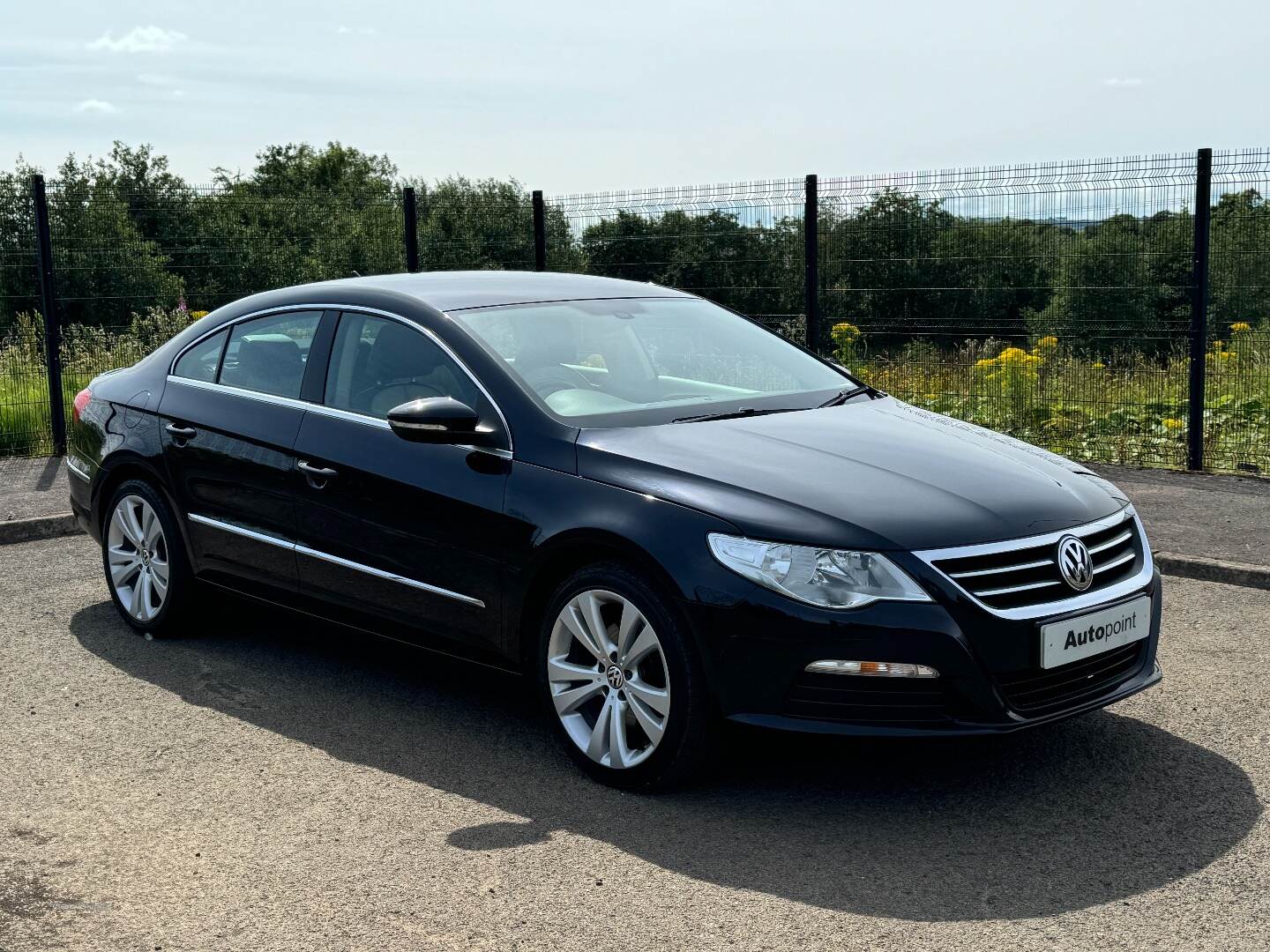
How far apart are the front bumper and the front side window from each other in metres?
1.53

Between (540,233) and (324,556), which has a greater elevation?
(540,233)

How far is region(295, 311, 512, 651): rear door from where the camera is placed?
5.09 m

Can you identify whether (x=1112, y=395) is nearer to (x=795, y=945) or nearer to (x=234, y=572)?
(x=234, y=572)

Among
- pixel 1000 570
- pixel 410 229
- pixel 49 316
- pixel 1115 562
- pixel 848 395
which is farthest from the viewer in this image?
pixel 410 229

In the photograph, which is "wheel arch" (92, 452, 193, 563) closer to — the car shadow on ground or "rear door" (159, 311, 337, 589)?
"rear door" (159, 311, 337, 589)

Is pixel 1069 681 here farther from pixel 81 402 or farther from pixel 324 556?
pixel 81 402

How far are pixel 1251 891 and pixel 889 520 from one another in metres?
Result: 1.43

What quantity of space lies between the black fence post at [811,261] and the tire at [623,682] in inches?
307

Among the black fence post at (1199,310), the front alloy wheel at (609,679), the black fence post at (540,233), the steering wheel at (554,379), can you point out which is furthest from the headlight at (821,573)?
the black fence post at (540,233)

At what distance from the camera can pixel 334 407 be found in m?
5.75

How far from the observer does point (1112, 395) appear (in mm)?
11539

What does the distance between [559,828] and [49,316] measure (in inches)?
381

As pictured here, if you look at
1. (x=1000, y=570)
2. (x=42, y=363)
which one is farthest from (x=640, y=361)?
(x=42, y=363)

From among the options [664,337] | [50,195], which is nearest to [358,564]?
[664,337]
